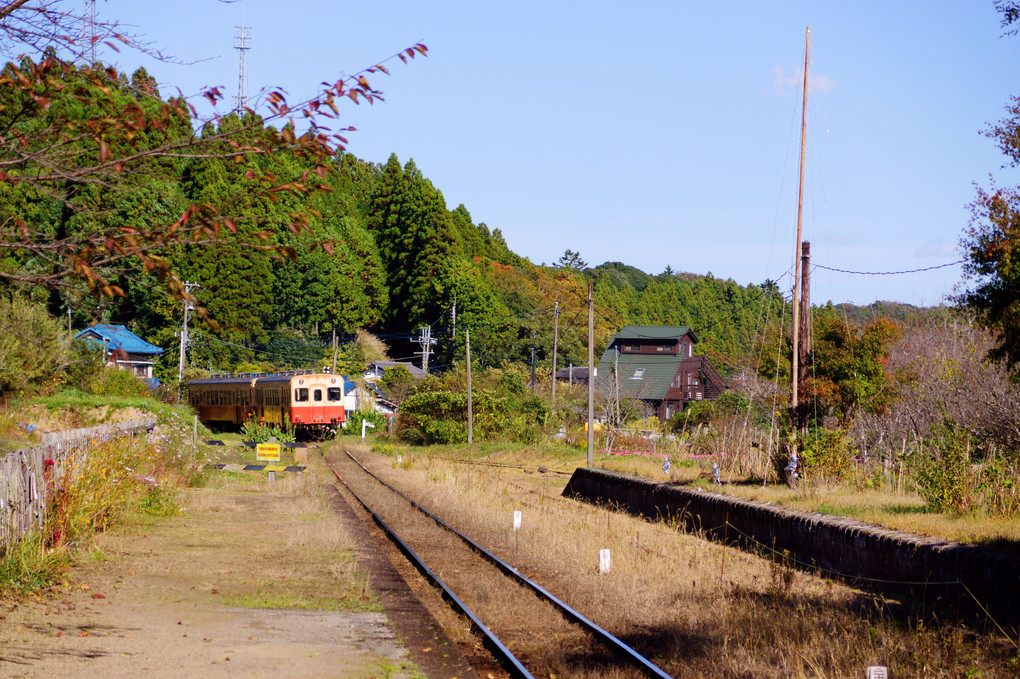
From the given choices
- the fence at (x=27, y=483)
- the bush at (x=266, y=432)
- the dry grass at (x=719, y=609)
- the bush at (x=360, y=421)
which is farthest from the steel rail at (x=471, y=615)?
the bush at (x=360, y=421)

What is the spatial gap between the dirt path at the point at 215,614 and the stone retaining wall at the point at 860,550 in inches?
201

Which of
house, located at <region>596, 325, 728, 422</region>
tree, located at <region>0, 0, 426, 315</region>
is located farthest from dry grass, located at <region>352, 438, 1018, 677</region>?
house, located at <region>596, 325, 728, 422</region>

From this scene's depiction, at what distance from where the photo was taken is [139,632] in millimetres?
8453

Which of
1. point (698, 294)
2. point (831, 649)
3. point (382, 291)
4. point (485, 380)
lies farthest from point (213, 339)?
point (831, 649)

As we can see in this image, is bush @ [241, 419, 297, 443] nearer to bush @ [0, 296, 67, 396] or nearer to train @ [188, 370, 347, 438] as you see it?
train @ [188, 370, 347, 438]

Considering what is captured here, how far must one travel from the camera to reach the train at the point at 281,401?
4391 cm

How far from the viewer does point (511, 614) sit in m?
9.99

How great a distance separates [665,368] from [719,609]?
6588cm

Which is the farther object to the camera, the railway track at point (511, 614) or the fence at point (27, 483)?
the fence at point (27, 483)

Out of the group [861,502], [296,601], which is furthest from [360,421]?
[296,601]

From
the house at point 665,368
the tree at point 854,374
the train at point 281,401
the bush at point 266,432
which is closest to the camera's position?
the tree at point 854,374

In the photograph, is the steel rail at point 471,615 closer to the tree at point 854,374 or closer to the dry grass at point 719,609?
the dry grass at point 719,609

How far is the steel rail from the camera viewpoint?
7766 millimetres

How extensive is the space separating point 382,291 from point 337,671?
81.0 metres
